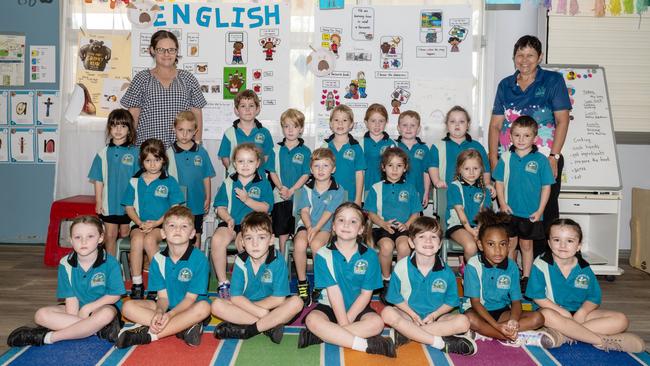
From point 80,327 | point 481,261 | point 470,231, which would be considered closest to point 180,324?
point 80,327

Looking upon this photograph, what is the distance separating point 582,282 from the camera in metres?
3.04

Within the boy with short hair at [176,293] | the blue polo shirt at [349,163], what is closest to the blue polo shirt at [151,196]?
the boy with short hair at [176,293]

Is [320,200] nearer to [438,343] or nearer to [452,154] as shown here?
[452,154]

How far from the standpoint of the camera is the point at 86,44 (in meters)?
4.85

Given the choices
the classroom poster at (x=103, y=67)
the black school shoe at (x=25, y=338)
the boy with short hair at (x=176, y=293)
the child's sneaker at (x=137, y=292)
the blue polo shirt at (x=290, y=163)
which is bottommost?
the black school shoe at (x=25, y=338)

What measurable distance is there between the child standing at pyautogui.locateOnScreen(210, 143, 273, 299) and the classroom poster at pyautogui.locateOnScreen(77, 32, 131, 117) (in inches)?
64.9

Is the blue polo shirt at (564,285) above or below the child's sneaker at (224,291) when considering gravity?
above

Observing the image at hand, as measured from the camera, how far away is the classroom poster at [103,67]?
4.85m

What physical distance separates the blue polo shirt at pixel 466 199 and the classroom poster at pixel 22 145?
3.57 metres

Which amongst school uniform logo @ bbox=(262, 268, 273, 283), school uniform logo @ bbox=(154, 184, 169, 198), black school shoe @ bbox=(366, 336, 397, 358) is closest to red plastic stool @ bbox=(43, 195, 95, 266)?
school uniform logo @ bbox=(154, 184, 169, 198)

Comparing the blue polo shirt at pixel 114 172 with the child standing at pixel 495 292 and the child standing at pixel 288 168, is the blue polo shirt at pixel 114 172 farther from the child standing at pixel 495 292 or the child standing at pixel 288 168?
the child standing at pixel 495 292

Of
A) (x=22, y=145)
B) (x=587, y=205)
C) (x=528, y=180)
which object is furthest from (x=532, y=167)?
(x=22, y=145)

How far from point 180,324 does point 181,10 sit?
9.36 feet

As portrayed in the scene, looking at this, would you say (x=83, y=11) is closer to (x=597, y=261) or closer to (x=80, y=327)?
(x=80, y=327)
